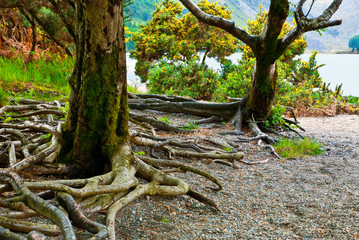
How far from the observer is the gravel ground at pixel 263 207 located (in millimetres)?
2609

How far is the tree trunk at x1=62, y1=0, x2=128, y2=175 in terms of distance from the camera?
290cm

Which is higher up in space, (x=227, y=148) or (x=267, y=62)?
(x=267, y=62)

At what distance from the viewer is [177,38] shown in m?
15.6

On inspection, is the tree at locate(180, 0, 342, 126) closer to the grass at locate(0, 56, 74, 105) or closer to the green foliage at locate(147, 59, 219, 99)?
the grass at locate(0, 56, 74, 105)

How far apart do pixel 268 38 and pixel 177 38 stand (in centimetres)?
966

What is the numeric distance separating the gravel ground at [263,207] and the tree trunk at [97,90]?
2.42ft

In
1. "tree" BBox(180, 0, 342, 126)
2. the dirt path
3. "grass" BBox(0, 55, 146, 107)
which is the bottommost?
the dirt path

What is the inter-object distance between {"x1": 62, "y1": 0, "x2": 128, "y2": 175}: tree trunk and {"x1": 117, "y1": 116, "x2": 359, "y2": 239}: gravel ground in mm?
736

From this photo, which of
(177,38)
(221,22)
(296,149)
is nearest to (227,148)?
(296,149)

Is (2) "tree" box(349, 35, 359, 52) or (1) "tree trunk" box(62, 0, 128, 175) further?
(2) "tree" box(349, 35, 359, 52)

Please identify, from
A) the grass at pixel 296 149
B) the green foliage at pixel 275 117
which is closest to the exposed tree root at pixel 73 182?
the grass at pixel 296 149

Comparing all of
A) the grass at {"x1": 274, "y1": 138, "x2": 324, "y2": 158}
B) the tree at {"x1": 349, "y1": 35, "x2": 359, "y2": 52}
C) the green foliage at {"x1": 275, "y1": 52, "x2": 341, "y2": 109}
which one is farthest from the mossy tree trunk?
the tree at {"x1": 349, "y1": 35, "x2": 359, "y2": 52}

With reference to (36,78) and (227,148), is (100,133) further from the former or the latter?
(36,78)

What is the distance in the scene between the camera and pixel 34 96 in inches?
259
